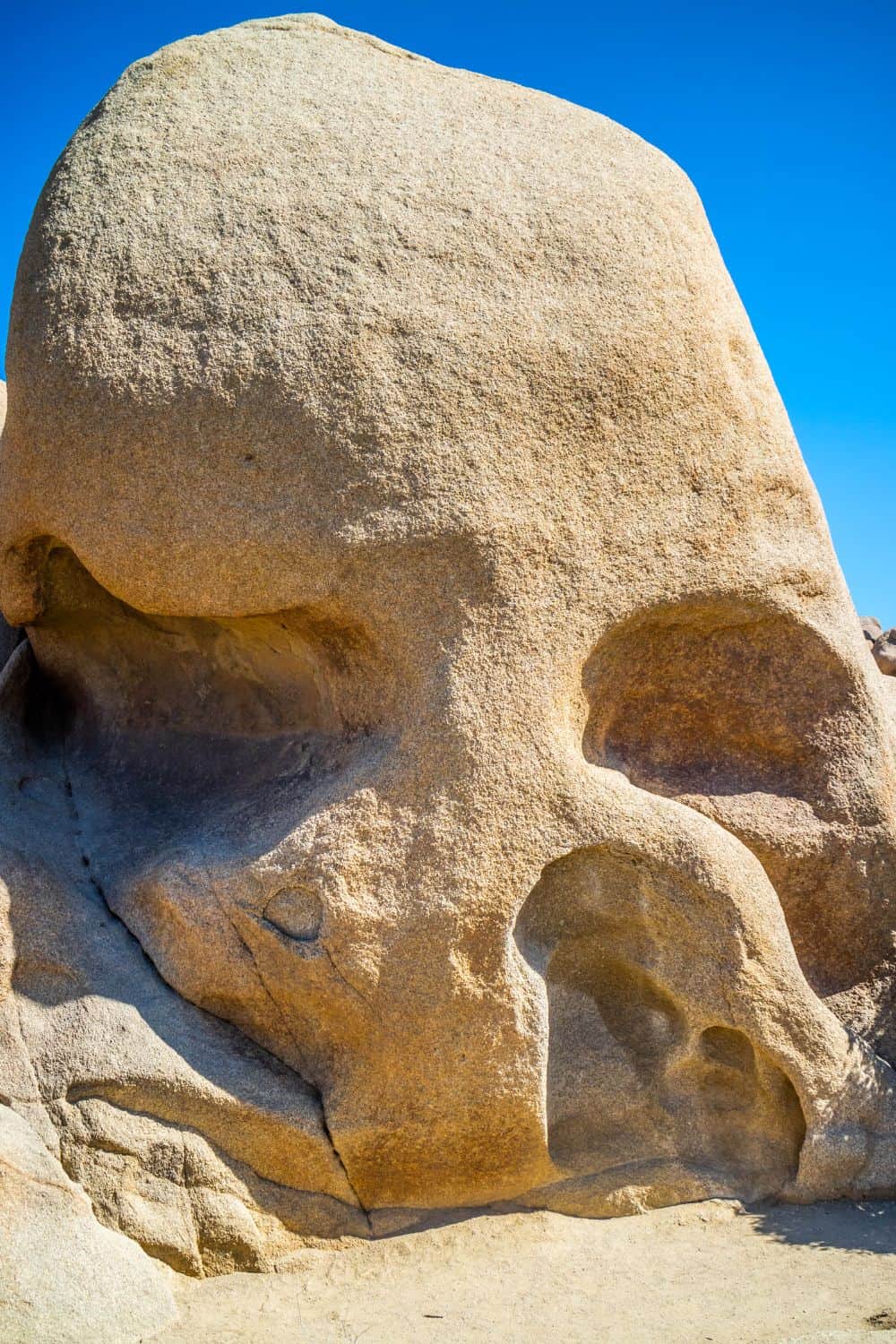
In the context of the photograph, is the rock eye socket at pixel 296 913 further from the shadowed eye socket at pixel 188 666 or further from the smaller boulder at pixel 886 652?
the smaller boulder at pixel 886 652

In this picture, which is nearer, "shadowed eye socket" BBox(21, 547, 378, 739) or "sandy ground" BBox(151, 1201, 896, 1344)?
"sandy ground" BBox(151, 1201, 896, 1344)

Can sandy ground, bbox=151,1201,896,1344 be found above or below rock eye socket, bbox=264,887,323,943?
below

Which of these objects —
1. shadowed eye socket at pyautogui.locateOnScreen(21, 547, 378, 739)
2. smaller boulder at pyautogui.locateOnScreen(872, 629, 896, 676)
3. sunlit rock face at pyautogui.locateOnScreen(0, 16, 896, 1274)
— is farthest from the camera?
smaller boulder at pyautogui.locateOnScreen(872, 629, 896, 676)

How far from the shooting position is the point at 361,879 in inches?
171

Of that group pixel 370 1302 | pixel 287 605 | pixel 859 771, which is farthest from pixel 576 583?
pixel 370 1302

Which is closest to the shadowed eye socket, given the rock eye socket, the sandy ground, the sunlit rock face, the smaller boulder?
the sunlit rock face

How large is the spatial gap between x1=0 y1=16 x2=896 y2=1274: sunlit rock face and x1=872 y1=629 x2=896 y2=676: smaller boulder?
600 centimetres

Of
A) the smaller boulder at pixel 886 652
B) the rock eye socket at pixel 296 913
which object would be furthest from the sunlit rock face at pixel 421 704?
the smaller boulder at pixel 886 652

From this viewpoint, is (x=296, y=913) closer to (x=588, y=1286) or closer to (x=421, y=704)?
(x=421, y=704)

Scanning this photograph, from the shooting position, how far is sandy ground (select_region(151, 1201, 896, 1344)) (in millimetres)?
3902

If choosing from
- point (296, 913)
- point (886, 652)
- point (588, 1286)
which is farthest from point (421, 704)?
point (886, 652)

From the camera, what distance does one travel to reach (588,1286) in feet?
13.7

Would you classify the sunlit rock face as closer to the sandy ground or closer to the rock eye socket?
the rock eye socket

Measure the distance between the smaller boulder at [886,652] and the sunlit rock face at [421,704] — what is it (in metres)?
6.00
